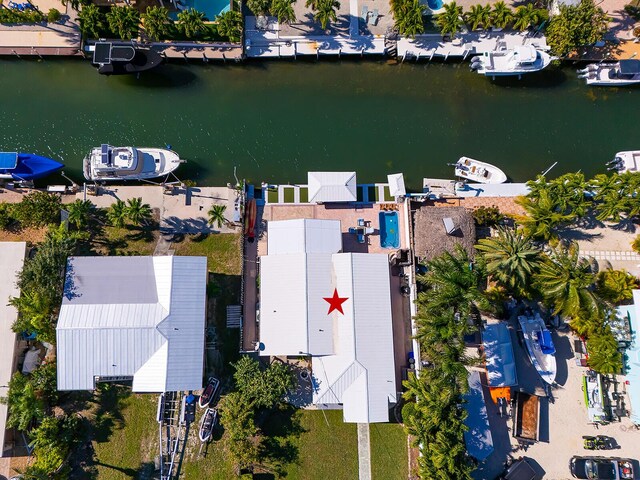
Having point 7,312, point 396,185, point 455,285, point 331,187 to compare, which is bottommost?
point 7,312

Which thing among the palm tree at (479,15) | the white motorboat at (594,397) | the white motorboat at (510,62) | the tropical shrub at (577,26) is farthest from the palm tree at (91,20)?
the white motorboat at (594,397)

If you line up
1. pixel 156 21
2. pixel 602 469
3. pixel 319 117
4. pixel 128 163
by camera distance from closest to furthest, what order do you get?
pixel 602 469
pixel 128 163
pixel 156 21
pixel 319 117

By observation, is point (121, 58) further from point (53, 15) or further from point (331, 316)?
point (331, 316)

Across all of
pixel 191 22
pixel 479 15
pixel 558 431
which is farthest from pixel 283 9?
pixel 558 431

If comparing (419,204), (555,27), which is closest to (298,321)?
(419,204)

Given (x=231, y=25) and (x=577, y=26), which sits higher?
(x=231, y=25)

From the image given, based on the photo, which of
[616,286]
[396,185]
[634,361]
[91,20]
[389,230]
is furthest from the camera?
[91,20]

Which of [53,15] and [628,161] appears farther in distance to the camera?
[53,15]

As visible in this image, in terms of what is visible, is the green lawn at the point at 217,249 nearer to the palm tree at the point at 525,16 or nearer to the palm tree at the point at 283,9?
the palm tree at the point at 283,9
